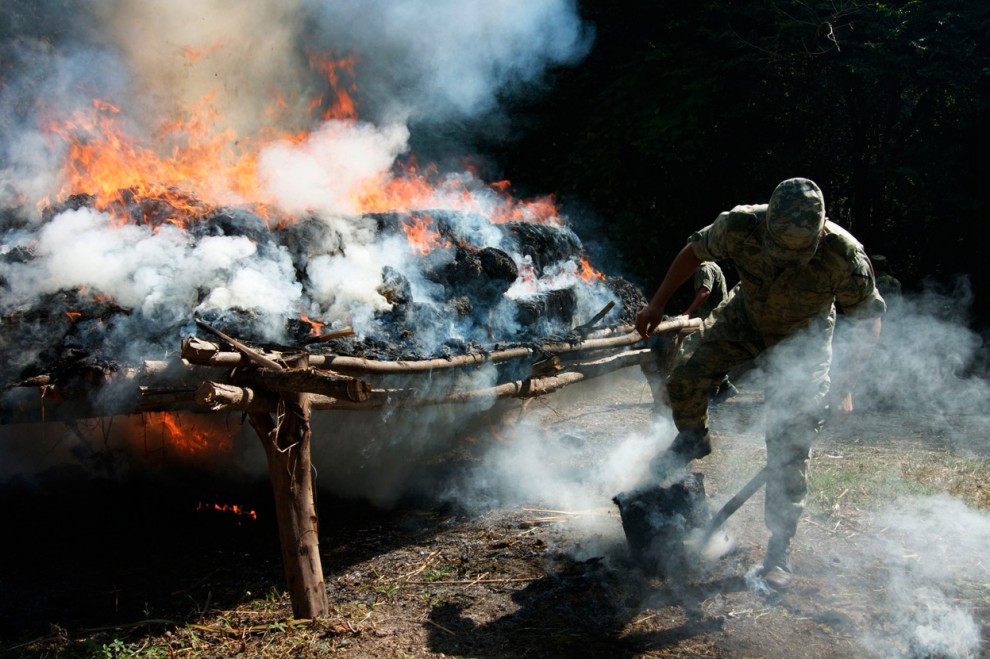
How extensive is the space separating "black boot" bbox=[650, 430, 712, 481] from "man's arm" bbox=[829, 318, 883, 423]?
2.53 feet

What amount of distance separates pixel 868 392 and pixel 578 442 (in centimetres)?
422

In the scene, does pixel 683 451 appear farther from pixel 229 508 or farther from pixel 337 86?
pixel 337 86

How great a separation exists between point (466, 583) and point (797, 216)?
2.70 m

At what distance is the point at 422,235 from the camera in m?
6.95

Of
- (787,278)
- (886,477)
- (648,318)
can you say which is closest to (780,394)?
(787,278)

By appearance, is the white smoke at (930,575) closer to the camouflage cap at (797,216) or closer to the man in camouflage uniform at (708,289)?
the camouflage cap at (797,216)

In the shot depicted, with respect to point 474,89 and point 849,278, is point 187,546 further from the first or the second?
point 474,89

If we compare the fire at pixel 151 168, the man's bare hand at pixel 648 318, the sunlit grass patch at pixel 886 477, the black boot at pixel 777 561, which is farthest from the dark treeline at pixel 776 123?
the black boot at pixel 777 561

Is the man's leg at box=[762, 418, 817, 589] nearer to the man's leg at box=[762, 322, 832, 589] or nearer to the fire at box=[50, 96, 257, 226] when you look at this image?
the man's leg at box=[762, 322, 832, 589]

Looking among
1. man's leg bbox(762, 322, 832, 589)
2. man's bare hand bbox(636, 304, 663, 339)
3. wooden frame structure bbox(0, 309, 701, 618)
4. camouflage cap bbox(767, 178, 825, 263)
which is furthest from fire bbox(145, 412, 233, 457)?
camouflage cap bbox(767, 178, 825, 263)

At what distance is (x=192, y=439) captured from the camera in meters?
5.10

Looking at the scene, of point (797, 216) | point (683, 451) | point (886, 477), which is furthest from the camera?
point (886, 477)

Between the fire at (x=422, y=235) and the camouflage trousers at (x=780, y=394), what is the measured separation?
2.87 meters

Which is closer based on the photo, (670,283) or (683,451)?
(670,283)
